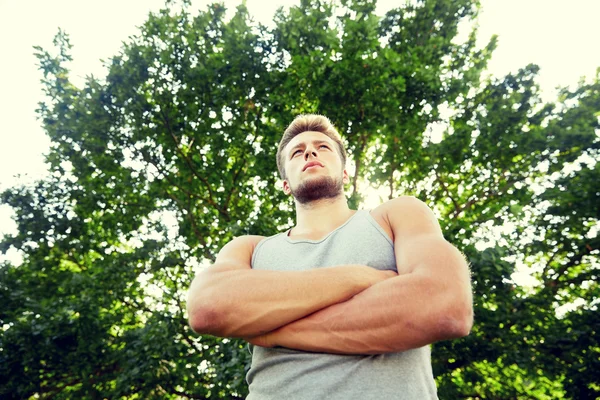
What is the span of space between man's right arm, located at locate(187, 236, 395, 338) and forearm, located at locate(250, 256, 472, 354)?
0.22 ft

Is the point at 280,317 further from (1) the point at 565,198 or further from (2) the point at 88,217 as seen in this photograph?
(2) the point at 88,217

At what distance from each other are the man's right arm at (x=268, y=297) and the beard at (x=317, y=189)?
3.11 feet

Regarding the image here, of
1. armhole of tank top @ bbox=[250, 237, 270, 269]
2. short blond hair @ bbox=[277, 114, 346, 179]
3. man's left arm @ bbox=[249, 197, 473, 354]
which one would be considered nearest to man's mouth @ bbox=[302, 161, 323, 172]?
short blond hair @ bbox=[277, 114, 346, 179]

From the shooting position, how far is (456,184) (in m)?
10.5

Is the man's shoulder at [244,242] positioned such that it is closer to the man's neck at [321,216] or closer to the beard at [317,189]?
the man's neck at [321,216]

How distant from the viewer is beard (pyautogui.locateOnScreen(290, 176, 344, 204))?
2.56m

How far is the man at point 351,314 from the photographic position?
1438mm

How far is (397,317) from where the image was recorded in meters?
1.44

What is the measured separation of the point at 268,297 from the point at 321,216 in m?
1.04

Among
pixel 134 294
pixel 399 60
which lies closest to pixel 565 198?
pixel 399 60

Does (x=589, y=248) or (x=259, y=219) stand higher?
(x=259, y=219)

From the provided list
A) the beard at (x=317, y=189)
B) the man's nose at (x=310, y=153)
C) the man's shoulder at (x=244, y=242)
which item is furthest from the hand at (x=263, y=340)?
the man's nose at (x=310, y=153)

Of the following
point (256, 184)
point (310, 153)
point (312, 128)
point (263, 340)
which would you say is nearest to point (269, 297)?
point (263, 340)

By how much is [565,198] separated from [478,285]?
3152mm
